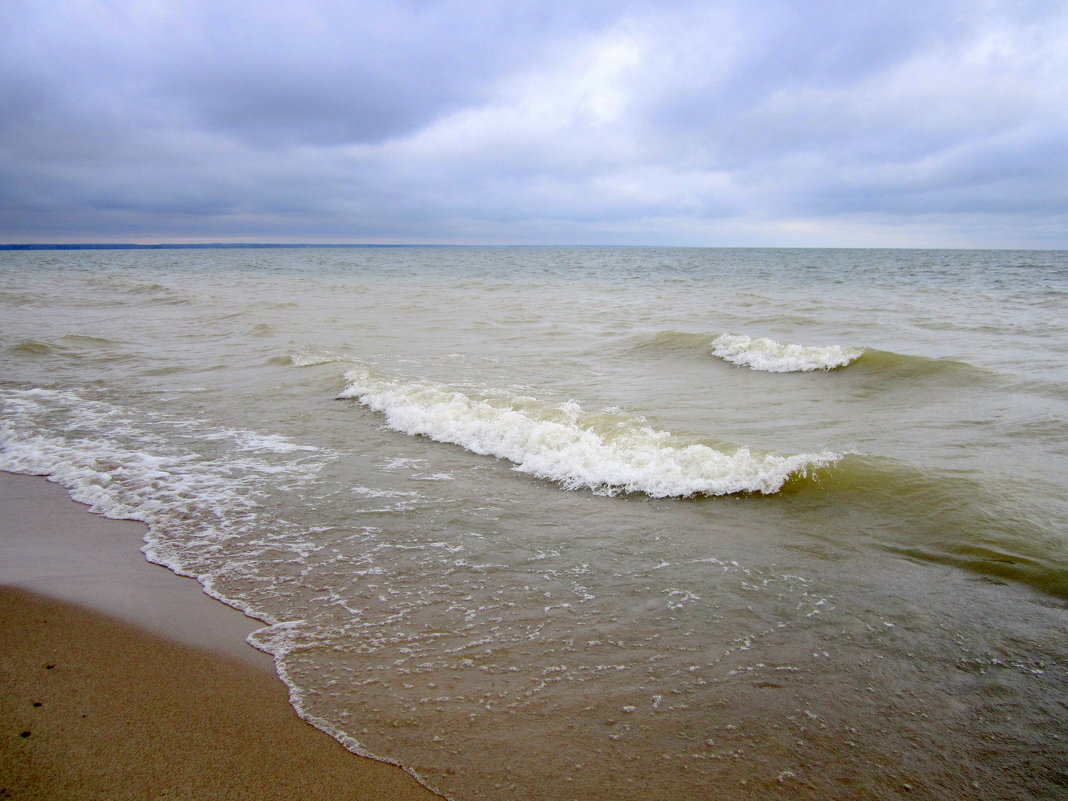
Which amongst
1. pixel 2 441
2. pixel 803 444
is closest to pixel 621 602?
pixel 803 444

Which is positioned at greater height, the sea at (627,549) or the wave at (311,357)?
the wave at (311,357)

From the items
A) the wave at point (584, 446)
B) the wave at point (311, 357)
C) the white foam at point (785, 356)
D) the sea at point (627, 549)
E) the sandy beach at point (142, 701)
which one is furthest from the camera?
the wave at point (311, 357)

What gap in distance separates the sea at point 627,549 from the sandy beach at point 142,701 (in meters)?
0.16

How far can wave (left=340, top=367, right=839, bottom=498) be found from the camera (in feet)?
19.6

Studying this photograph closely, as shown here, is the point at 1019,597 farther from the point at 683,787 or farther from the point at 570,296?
the point at 570,296

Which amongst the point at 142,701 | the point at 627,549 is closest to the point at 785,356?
the point at 627,549

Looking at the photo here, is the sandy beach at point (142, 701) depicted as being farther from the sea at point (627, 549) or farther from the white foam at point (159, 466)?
the white foam at point (159, 466)

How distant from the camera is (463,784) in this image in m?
2.51

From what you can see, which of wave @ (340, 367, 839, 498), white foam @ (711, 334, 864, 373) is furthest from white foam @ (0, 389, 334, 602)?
white foam @ (711, 334, 864, 373)

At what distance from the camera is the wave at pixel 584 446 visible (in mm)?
5965

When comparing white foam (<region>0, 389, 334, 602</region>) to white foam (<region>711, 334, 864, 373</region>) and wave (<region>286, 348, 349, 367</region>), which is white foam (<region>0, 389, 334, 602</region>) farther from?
white foam (<region>711, 334, 864, 373</region>)

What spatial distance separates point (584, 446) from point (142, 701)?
15.5 ft

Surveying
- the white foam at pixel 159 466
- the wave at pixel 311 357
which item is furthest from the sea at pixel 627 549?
the wave at pixel 311 357

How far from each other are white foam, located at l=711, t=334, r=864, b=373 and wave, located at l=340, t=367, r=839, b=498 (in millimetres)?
5305
